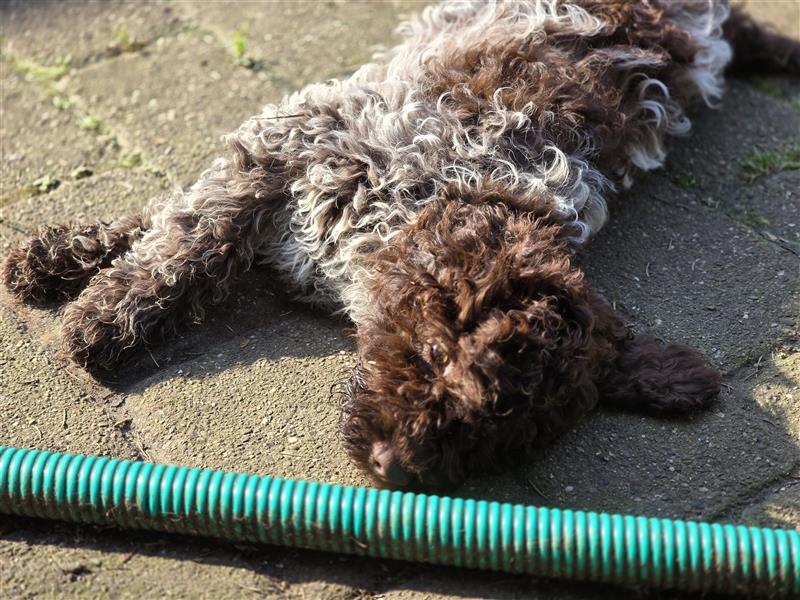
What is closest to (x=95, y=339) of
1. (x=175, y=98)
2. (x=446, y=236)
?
(x=446, y=236)

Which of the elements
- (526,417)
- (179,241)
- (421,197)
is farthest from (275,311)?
(526,417)

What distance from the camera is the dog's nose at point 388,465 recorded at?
3.21 meters

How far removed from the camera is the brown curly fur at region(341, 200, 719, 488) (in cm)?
314

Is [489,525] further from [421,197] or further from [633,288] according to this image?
[633,288]

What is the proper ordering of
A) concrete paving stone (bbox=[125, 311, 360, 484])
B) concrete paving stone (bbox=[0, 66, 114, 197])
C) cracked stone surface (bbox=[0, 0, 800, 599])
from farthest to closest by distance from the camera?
concrete paving stone (bbox=[0, 66, 114, 197]) → concrete paving stone (bbox=[125, 311, 360, 484]) → cracked stone surface (bbox=[0, 0, 800, 599])

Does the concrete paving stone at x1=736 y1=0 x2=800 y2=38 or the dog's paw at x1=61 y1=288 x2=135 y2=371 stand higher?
the concrete paving stone at x1=736 y1=0 x2=800 y2=38

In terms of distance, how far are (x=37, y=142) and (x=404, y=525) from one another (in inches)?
123

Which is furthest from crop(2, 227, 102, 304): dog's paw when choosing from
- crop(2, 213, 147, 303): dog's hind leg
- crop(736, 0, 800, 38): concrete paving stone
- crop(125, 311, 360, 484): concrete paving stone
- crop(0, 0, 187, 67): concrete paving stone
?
crop(736, 0, 800, 38): concrete paving stone

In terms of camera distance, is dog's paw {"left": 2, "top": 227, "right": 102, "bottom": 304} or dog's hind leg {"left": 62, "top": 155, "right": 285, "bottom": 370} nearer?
dog's hind leg {"left": 62, "top": 155, "right": 285, "bottom": 370}

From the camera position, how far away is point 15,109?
530cm

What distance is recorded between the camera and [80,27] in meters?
5.90

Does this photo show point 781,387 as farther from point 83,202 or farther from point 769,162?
point 83,202

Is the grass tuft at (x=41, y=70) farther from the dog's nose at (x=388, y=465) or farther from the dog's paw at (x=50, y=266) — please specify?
the dog's nose at (x=388, y=465)

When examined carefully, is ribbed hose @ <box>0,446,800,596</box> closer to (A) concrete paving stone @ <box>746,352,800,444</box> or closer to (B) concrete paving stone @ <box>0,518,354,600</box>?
(B) concrete paving stone @ <box>0,518,354,600</box>
